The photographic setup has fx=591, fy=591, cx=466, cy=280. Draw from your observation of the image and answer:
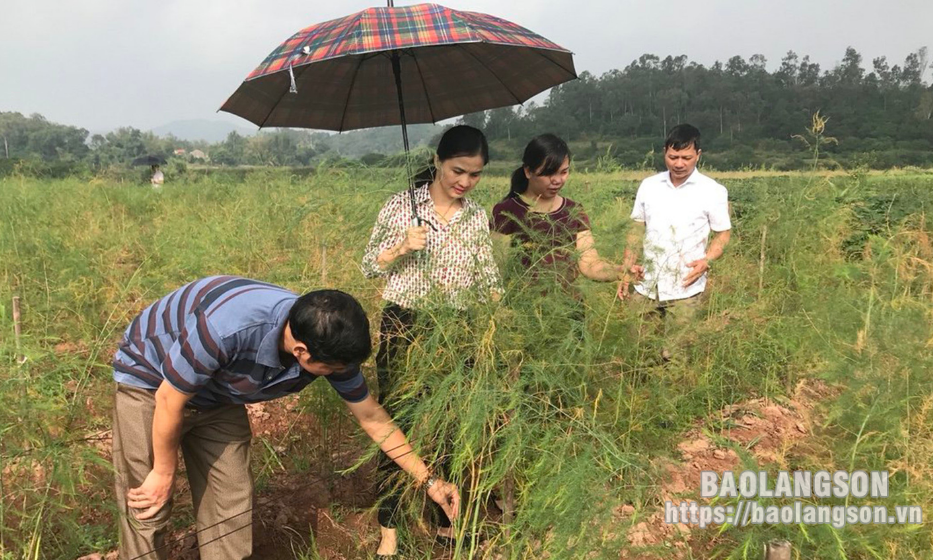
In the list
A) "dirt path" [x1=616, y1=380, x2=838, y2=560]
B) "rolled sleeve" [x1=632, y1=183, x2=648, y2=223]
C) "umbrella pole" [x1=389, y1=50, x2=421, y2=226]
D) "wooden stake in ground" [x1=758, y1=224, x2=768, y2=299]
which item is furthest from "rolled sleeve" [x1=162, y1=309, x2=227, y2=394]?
"wooden stake in ground" [x1=758, y1=224, x2=768, y2=299]

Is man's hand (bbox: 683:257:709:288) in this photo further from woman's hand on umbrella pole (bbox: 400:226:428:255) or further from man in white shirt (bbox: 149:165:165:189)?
man in white shirt (bbox: 149:165:165:189)

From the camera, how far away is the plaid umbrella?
7.19ft

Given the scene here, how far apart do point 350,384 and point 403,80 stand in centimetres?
167

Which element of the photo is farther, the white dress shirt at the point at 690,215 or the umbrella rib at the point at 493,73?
the white dress shirt at the point at 690,215

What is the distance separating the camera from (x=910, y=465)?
2.01m

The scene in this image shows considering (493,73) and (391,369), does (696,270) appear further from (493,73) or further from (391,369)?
(391,369)

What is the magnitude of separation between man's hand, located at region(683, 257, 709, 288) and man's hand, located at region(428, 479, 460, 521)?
1558 mm

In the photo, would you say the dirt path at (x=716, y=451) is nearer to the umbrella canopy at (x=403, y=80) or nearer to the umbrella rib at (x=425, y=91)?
the umbrella canopy at (x=403, y=80)

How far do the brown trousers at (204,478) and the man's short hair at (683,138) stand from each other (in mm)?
2424

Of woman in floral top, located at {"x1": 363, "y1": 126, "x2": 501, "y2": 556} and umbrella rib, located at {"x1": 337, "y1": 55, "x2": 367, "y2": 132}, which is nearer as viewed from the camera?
woman in floral top, located at {"x1": 363, "y1": 126, "x2": 501, "y2": 556}

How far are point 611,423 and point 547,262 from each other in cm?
60

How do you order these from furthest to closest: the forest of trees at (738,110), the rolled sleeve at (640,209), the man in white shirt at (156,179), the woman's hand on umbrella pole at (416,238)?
the forest of trees at (738,110), the man in white shirt at (156,179), the rolled sleeve at (640,209), the woman's hand on umbrella pole at (416,238)

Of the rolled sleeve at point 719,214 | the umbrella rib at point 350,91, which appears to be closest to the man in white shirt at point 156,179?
the umbrella rib at point 350,91

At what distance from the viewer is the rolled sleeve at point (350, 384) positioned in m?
1.76
